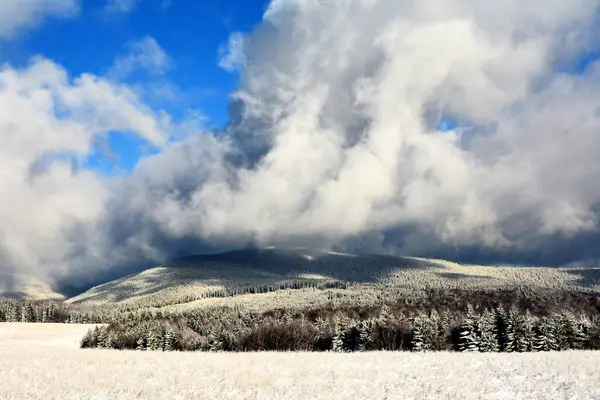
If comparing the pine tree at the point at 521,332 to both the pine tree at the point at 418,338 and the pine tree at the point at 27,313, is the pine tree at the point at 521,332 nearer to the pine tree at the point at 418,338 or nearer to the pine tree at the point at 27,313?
the pine tree at the point at 418,338

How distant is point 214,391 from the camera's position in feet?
63.8

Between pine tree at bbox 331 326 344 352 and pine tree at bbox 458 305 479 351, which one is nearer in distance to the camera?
pine tree at bbox 458 305 479 351

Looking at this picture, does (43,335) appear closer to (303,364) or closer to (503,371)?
(303,364)

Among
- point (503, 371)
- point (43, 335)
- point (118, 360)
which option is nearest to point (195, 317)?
point (43, 335)

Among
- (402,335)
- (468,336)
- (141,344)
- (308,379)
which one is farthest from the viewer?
(141,344)

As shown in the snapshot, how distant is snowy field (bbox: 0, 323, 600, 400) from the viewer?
19094 mm

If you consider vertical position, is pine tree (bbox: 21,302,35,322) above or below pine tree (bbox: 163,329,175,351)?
above

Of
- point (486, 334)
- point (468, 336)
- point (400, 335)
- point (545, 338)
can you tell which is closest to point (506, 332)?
point (486, 334)

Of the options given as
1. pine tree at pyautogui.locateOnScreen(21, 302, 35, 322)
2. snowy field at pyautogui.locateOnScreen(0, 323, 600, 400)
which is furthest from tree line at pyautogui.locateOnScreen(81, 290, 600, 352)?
pine tree at pyautogui.locateOnScreen(21, 302, 35, 322)

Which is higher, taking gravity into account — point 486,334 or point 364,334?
point 486,334

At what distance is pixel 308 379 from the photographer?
2345 cm

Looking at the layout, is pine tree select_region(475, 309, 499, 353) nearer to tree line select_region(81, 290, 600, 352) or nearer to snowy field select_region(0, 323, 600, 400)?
tree line select_region(81, 290, 600, 352)

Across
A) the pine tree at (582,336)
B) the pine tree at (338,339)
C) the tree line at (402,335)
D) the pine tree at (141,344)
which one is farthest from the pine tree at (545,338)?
the pine tree at (141,344)

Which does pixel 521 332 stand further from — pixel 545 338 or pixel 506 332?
pixel 545 338
